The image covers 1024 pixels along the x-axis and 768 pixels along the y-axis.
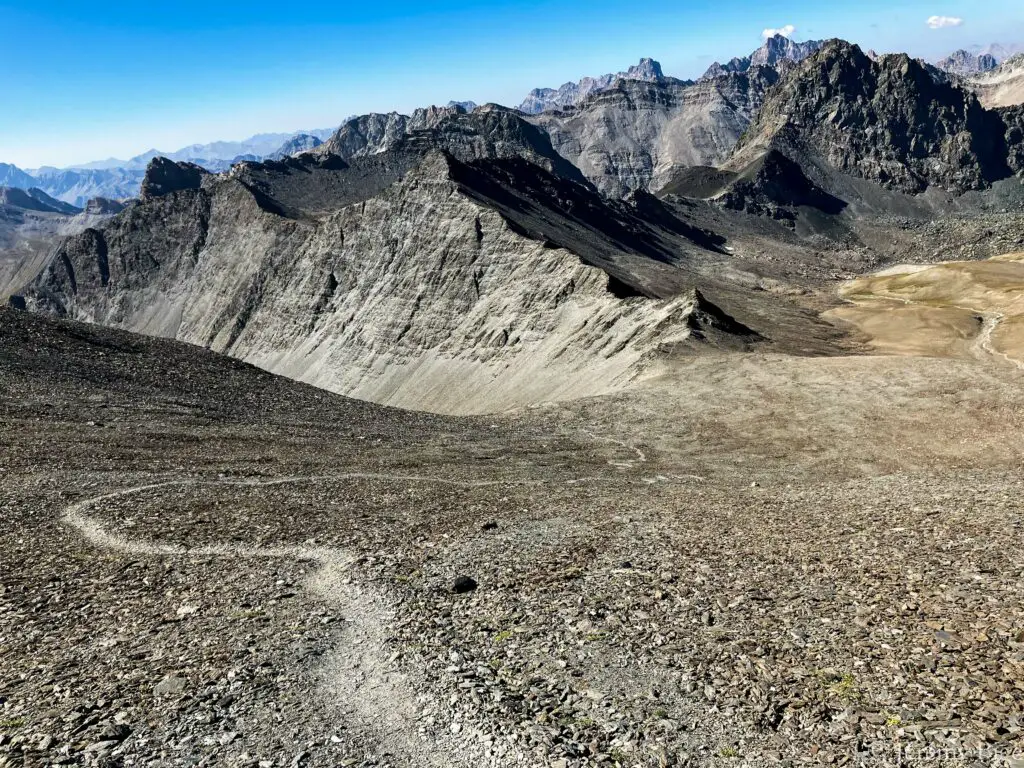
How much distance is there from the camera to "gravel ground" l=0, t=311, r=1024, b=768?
433 inches

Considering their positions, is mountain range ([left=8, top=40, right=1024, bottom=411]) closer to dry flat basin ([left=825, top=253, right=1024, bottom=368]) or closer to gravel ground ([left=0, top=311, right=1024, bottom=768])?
dry flat basin ([left=825, top=253, right=1024, bottom=368])

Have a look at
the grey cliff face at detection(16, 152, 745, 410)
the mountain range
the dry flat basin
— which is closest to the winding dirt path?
the mountain range

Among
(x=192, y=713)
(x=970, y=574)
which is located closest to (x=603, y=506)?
(x=970, y=574)

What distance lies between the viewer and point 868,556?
690 inches

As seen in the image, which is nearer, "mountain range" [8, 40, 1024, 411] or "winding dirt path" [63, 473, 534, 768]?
"winding dirt path" [63, 473, 534, 768]

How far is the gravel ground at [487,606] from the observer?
36.1 ft

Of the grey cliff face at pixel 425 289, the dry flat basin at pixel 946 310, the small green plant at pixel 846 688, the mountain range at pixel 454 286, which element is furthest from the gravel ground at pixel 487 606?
the dry flat basin at pixel 946 310

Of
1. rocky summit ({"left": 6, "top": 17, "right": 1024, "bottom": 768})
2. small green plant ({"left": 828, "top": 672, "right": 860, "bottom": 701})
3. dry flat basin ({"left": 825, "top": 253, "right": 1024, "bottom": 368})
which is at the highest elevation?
small green plant ({"left": 828, "top": 672, "right": 860, "bottom": 701})

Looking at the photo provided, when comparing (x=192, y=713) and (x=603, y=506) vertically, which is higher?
(x=192, y=713)

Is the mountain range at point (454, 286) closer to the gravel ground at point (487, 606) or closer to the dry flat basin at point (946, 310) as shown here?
the dry flat basin at point (946, 310)

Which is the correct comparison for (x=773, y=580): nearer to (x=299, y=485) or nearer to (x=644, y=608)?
(x=644, y=608)

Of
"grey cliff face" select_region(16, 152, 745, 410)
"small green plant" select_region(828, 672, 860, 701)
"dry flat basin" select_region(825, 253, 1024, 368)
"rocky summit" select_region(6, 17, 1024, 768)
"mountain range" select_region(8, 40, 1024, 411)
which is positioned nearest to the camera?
"rocky summit" select_region(6, 17, 1024, 768)

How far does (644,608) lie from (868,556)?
265 inches

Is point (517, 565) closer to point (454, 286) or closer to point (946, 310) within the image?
point (454, 286)
